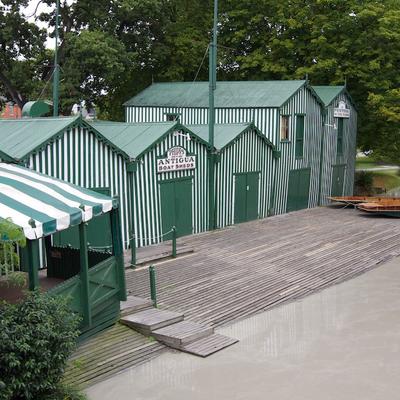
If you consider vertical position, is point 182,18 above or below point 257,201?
above

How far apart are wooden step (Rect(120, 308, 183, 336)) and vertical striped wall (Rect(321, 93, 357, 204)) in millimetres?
18636

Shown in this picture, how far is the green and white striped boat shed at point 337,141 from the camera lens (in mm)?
28812

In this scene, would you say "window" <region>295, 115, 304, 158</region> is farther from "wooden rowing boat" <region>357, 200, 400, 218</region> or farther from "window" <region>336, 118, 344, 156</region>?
"window" <region>336, 118, 344, 156</region>

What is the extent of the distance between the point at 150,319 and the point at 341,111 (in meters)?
21.0

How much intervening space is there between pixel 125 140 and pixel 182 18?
1878 centimetres

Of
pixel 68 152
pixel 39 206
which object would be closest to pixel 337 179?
pixel 68 152

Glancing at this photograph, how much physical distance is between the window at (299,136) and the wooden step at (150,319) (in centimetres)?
1597

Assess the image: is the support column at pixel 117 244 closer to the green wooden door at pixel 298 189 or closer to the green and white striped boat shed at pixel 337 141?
the green wooden door at pixel 298 189

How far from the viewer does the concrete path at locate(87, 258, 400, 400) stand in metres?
9.25

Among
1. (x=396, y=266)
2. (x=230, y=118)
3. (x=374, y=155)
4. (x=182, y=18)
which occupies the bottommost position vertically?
(x=396, y=266)

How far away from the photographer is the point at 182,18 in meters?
35.2

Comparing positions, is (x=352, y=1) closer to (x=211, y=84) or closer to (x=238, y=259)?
(x=211, y=84)

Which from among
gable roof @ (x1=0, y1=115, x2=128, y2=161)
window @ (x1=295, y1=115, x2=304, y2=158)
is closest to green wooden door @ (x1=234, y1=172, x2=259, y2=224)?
window @ (x1=295, y1=115, x2=304, y2=158)

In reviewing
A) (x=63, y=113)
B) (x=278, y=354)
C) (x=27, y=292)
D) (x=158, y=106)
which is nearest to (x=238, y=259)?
(x=278, y=354)
